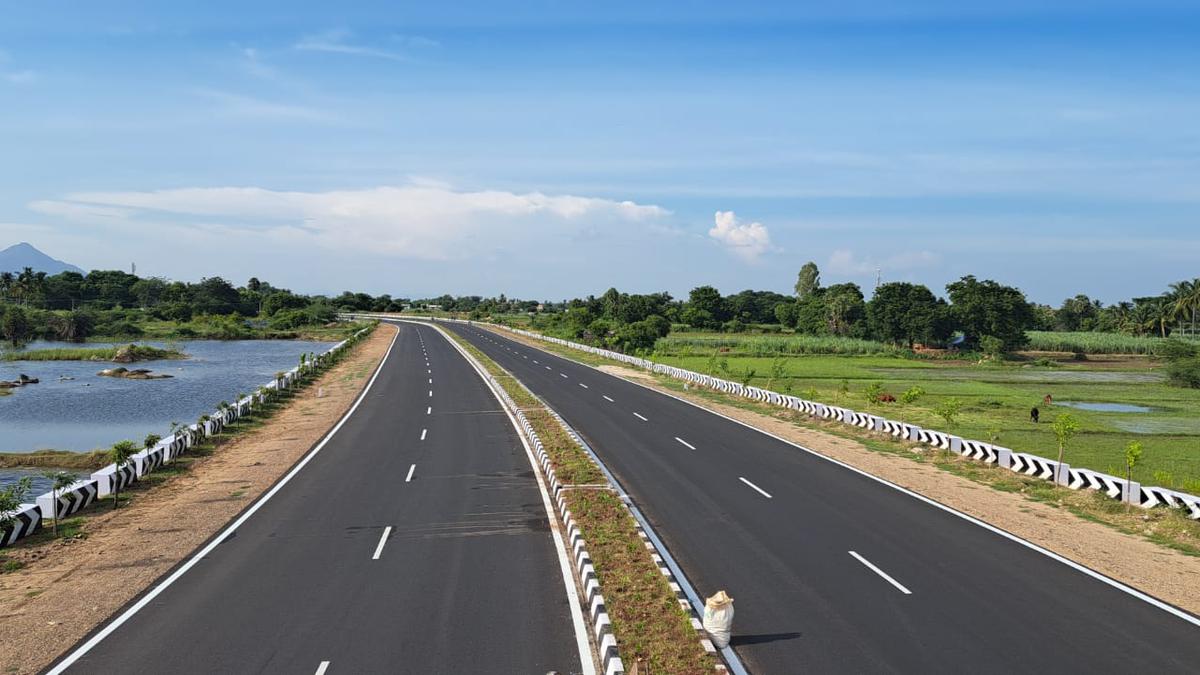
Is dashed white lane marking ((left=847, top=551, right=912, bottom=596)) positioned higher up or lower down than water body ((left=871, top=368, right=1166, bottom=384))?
lower down

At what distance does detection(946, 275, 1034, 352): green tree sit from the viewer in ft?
334

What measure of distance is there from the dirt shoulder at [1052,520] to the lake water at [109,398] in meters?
33.8

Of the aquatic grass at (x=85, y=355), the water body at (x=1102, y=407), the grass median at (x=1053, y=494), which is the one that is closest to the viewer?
the grass median at (x=1053, y=494)

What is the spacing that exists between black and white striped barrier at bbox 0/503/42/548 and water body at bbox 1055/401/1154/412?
54.6 m

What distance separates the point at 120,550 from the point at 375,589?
666 cm

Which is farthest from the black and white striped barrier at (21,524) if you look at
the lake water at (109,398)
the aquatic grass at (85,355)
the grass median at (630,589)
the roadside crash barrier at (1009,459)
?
the aquatic grass at (85,355)

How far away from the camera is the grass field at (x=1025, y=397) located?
31312 millimetres

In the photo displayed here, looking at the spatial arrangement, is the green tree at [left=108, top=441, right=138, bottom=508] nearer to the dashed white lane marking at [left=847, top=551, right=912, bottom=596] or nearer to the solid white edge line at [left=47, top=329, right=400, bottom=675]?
the solid white edge line at [left=47, top=329, right=400, bottom=675]

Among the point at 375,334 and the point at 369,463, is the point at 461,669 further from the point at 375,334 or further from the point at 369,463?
the point at 375,334

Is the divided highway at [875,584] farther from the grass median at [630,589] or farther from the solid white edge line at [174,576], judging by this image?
the solid white edge line at [174,576]

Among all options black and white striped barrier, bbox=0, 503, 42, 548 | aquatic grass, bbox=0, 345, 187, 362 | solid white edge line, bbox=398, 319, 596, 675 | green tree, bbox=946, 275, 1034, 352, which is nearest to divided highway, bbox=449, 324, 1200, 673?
solid white edge line, bbox=398, 319, 596, 675

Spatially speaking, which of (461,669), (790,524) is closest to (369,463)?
(790,524)

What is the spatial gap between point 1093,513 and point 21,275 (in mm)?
185431

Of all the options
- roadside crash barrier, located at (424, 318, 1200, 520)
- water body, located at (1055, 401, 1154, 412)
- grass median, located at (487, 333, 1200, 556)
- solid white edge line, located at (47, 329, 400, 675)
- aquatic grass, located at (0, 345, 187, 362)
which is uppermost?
roadside crash barrier, located at (424, 318, 1200, 520)
